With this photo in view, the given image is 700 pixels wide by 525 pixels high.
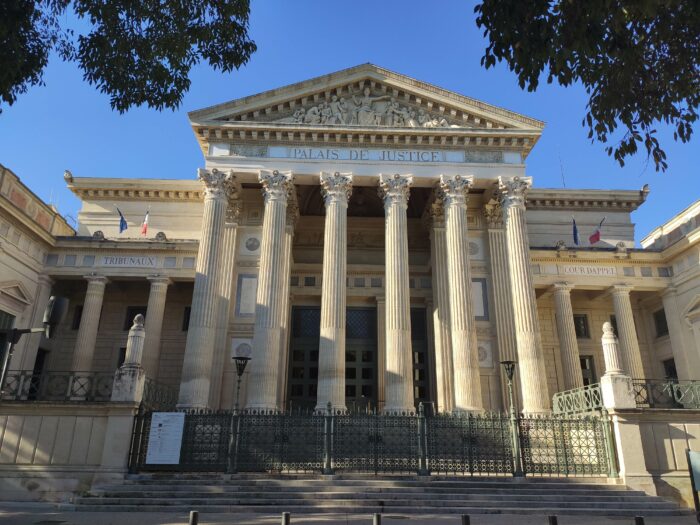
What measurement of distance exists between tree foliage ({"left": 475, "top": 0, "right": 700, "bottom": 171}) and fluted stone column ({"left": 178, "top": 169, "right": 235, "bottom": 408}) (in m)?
15.1

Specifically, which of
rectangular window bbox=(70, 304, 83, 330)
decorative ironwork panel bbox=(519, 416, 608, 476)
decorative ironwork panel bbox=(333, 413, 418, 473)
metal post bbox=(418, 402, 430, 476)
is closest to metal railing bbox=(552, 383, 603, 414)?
decorative ironwork panel bbox=(519, 416, 608, 476)

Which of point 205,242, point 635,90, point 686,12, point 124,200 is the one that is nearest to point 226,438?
point 205,242

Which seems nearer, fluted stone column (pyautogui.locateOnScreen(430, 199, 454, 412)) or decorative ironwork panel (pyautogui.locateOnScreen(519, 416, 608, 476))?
decorative ironwork panel (pyautogui.locateOnScreen(519, 416, 608, 476))

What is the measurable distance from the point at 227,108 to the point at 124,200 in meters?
9.68

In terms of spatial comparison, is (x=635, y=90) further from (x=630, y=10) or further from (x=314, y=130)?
(x=314, y=130)

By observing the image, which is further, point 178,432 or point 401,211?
point 401,211

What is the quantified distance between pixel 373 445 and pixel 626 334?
49.9 feet

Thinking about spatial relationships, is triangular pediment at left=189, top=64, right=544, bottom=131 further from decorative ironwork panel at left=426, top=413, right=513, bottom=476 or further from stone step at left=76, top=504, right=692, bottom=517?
stone step at left=76, top=504, right=692, bottom=517

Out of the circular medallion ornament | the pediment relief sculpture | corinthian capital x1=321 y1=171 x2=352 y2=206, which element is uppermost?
the pediment relief sculpture

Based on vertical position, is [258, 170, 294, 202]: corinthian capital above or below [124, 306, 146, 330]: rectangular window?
above

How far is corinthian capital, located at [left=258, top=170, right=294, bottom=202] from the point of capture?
891 inches

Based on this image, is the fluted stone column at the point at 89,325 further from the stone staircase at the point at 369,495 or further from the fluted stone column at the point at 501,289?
the fluted stone column at the point at 501,289

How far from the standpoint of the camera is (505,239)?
24453mm

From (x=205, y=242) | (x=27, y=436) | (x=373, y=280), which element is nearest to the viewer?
(x=27, y=436)
